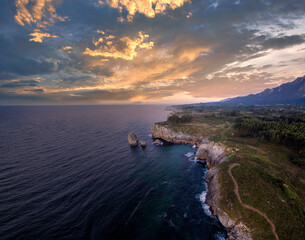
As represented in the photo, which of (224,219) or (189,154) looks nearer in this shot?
(224,219)

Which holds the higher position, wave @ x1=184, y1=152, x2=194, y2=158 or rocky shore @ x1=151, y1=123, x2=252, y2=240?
rocky shore @ x1=151, y1=123, x2=252, y2=240

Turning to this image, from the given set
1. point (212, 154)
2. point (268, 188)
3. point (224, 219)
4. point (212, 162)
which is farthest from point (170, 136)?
point (224, 219)

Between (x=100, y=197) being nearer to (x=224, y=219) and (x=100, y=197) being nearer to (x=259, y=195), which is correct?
(x=224, y=219)

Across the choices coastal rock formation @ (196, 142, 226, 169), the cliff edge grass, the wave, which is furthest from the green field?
the wave

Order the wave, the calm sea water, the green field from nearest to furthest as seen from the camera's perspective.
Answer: the green field, the calm sea water, the wave

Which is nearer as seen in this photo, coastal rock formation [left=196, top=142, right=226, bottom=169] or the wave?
coastal rock formation [left=196, top=142, right=226, bottom=169]

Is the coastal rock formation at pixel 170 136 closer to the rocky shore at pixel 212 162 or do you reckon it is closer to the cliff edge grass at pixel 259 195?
the rocky shore at pixel 212 162

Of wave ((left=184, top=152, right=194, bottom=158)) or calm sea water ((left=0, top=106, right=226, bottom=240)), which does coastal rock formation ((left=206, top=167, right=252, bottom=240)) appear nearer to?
calm sea water ((left=0, top=106, right=226, bottom=240))

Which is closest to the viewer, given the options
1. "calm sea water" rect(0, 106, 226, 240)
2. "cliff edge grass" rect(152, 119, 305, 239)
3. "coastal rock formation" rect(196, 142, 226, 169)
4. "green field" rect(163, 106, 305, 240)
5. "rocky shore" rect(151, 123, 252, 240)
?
"cliff edge grass" rect(152, 119, 305, 239)

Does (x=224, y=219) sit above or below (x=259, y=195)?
below
